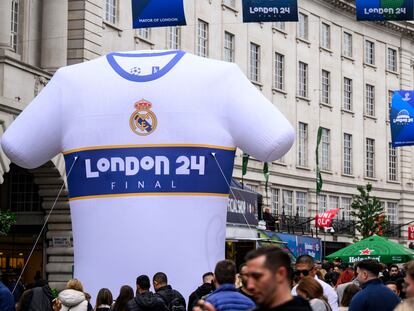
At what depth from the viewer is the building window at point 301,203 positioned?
44562 mm

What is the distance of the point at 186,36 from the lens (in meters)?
37.1

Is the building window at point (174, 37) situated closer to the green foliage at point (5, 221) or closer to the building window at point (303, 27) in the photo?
the building window at point (303, 27)

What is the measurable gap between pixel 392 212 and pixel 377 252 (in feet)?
95.8

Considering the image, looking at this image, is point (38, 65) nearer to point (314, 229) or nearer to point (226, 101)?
point (226, 101)

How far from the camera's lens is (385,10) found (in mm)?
18703

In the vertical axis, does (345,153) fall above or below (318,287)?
above

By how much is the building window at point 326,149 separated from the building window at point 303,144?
4.99 ft

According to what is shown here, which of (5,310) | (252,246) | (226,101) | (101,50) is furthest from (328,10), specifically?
(5,310)

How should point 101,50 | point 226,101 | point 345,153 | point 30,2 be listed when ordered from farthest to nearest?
point 345,153, point 101,50, point 30,2, point 226,101

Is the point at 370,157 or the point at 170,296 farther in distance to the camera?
the point at 370,157

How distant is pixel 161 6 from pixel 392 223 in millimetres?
35168

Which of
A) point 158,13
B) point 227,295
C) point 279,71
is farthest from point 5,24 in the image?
point 279,71

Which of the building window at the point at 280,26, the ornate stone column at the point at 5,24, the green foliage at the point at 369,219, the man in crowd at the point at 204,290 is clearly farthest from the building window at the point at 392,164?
the man in crowd at the point at 204,290

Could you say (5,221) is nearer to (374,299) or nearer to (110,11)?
(110,11)
